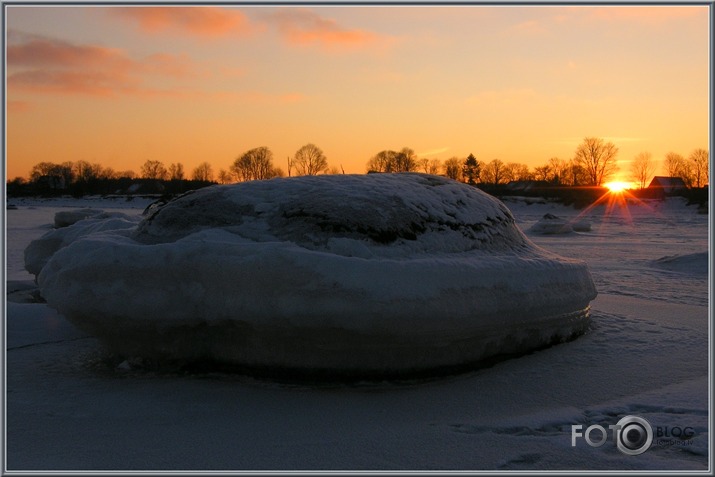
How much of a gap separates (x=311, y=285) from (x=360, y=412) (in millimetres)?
601

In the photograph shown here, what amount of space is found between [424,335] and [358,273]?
47 centimetres

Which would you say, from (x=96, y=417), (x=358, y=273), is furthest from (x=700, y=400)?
(x=96, y=417)

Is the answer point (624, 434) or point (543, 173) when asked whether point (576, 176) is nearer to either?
point (543, 173)

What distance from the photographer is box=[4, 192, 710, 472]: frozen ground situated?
203 cm

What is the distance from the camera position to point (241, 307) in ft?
8.73

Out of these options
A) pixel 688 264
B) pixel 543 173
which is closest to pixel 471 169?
pixel 543 173

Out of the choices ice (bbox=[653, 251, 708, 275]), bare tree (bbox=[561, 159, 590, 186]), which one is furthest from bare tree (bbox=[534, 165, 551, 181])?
ice (bbox=[653, 251, 708, 275])

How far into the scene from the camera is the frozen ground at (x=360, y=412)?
2.03 m

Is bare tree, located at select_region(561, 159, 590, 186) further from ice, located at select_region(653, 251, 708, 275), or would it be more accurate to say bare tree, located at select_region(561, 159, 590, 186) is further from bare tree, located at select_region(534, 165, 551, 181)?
ice, located at select_region(653, 251, 708, 275)

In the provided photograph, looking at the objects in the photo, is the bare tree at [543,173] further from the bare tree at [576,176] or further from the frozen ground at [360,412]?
the frozen ground at [360,412]

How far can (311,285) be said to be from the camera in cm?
260

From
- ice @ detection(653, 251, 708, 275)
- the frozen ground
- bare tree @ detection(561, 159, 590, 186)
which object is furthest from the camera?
bare tree @ detection(561, 159, 590, 186)

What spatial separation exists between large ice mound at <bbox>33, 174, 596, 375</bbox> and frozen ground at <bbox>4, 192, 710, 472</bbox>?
15cm

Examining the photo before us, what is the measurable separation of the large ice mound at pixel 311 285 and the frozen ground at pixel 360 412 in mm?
150
